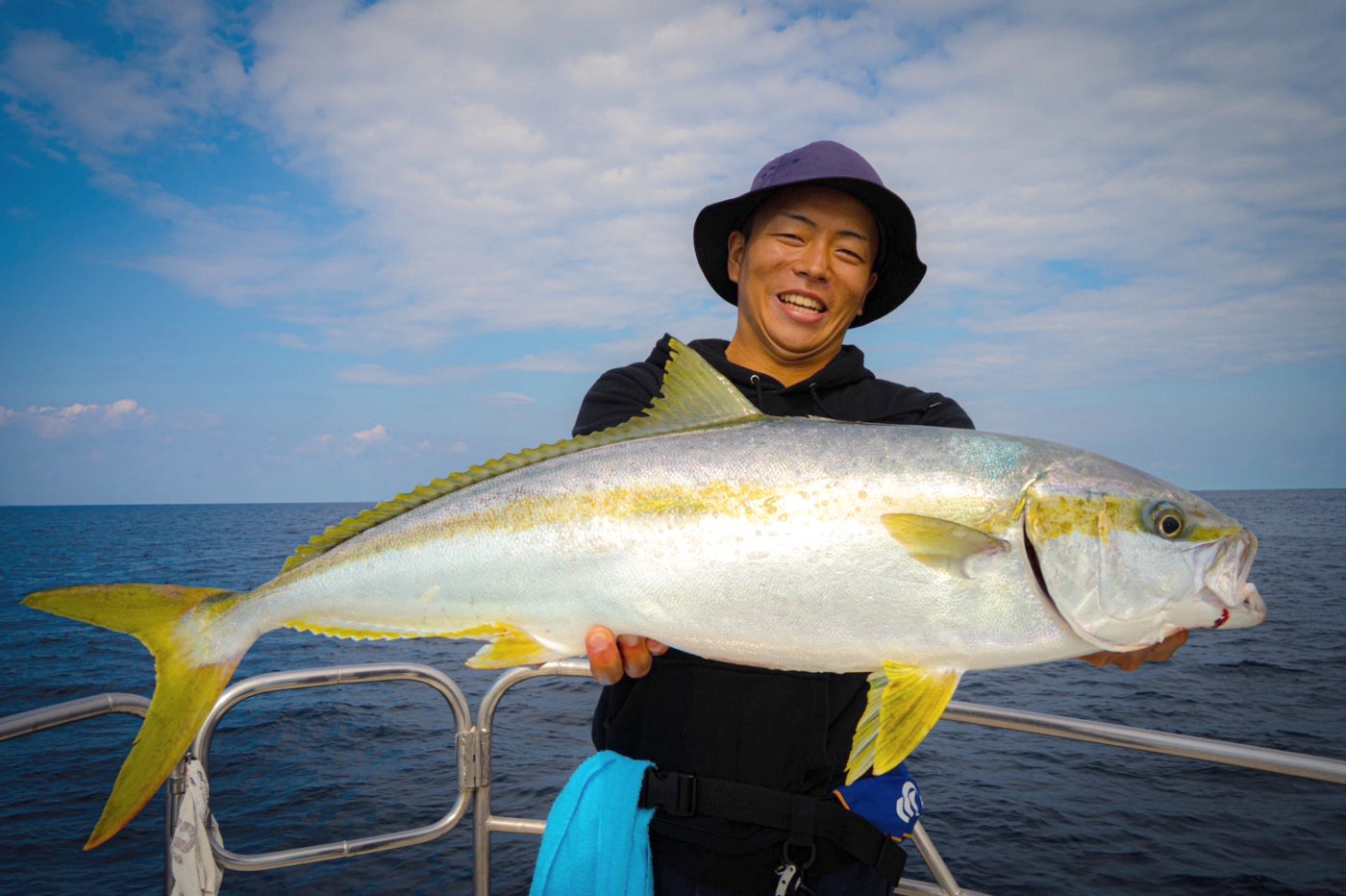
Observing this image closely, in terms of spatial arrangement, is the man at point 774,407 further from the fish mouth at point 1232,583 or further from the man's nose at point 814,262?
the fish mouth at point 1232,583

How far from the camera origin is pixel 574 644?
8.32ft

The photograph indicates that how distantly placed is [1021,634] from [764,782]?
103 centimetres

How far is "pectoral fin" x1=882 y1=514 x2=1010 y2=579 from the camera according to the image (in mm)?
2279

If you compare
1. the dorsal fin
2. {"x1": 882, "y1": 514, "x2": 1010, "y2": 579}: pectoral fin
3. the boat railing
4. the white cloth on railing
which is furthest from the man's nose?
the white cloth on railing

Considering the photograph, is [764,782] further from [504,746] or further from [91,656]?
[91,656]

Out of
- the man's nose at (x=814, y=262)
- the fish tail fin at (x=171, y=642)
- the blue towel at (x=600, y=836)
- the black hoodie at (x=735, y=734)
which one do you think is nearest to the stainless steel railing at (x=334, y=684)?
the fish tail fin at (x=171, y=642)

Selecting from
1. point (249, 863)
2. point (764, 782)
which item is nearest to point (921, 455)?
point (764, 782)

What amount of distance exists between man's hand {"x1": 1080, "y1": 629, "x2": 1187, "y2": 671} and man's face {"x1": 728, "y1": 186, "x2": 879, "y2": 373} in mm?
1608

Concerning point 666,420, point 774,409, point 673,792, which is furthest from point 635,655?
point 774,409

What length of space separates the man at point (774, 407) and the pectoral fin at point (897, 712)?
1.29 ft

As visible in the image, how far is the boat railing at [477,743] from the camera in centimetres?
284

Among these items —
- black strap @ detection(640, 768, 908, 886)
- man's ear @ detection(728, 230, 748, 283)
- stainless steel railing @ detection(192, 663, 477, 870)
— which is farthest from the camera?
man's ear @ detection(728, 230, 748, 283)

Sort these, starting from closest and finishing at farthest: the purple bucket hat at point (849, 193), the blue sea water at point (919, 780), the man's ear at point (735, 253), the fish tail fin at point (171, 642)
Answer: the fish tail fin at point (171, 642) < the purple bucket hat at point (849, 193) < the man's ear at point (735, 253) < the blue sea water at point (919, 780)

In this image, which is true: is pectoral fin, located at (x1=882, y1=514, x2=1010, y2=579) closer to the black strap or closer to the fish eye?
the fish eye
